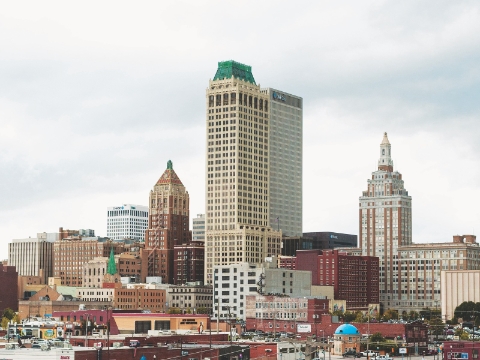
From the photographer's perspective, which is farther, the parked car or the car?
the parked car

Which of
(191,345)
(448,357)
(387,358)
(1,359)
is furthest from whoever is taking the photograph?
(387,358)

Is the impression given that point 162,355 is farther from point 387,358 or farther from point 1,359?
→ point 387,358

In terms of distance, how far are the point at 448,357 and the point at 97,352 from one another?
6585 cm

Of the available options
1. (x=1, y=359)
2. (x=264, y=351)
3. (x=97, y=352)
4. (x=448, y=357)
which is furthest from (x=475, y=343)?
(x=1, y=359)

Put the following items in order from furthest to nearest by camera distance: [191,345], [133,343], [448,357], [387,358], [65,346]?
[387,358] < [448,357] < [191,345] < [133,343] < [65,346]

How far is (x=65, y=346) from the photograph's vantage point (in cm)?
14000

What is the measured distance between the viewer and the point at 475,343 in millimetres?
179625

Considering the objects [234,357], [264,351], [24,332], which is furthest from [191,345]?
[24,332]

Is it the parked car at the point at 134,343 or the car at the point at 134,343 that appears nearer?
the car at the point at 134,343

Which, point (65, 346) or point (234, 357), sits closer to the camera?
point (65, 346)

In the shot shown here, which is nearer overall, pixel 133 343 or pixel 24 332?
pixel 133 343

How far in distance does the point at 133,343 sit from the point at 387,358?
59.5 meters

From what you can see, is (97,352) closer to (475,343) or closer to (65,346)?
(65,346)

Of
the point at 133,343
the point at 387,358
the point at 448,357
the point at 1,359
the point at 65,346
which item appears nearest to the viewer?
the point at 1,359
